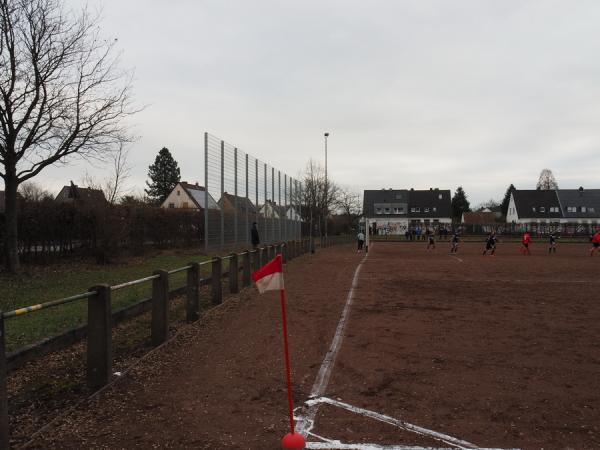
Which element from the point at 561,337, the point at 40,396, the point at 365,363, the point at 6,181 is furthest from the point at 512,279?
the point at 6,181

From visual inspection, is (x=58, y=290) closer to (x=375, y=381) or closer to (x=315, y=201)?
(x=375, y=381)

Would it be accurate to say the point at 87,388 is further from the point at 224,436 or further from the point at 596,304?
the point at 596,304

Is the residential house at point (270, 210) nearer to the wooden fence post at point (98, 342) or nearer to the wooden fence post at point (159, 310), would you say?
the wooden fence post at point (159, 310)

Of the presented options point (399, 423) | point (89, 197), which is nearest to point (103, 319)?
point (399, 423)

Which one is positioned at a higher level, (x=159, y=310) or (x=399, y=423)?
(x=159, y=310)

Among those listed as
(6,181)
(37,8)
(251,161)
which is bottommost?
(6,181)

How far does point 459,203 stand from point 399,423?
11344cm

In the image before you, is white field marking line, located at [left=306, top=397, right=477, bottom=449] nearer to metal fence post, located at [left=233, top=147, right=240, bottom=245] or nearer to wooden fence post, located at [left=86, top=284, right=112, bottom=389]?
wooden fence post, located at [left=86, top=284, right=112, bottom=389]

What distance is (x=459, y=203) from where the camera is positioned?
112250 mm

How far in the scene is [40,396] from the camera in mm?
5160

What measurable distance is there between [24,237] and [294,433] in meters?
15.1

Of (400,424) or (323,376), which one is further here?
(323,376)

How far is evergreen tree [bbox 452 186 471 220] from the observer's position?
111375 millimetres

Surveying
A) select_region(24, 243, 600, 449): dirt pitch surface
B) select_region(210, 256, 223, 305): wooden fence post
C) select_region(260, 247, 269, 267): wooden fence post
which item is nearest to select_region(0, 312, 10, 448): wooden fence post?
select_region(24, 243, 600, 449): dirt pitch surface
